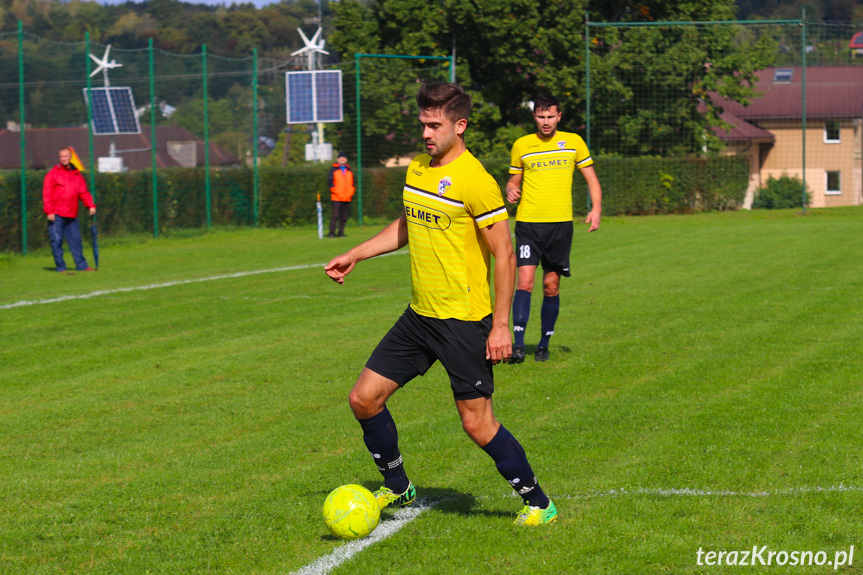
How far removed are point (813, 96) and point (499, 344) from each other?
39.4m

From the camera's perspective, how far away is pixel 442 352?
16.8 ft

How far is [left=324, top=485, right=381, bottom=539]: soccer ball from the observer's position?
500 centimetres

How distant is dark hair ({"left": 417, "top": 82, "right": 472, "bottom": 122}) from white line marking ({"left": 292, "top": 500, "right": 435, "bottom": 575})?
213 centimetres

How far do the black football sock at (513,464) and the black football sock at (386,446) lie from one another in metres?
0.55

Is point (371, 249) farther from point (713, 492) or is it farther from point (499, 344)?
point (713, 492)

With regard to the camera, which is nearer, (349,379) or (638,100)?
(349,379)

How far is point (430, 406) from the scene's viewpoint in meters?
8.03

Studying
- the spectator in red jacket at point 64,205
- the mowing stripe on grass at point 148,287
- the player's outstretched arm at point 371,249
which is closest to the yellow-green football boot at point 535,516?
the player's outstretched arm at point 371,249

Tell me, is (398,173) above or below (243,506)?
above

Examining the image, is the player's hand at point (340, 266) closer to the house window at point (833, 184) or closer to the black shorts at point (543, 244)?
the black shorts at point (543, 244)

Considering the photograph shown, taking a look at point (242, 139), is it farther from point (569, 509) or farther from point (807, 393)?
point (569, 509)

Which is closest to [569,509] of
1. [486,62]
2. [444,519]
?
[444,519]

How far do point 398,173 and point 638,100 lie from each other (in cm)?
818

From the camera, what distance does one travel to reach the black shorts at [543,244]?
32.1 feet
